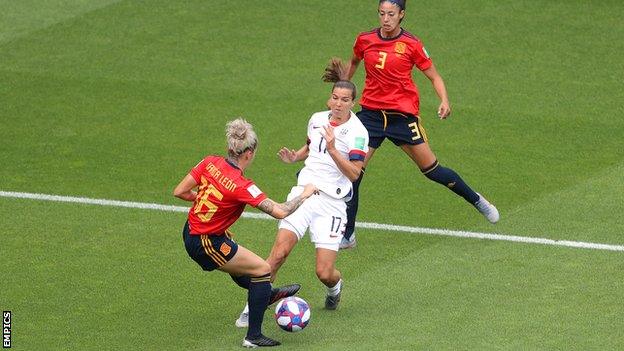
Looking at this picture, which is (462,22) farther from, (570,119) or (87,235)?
(87,235)

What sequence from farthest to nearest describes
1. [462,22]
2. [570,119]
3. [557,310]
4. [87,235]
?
1. [462,22]
2. [570,119]
3. [87,235]
4. [557,310]

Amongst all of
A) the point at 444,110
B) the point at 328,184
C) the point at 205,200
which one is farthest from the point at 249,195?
the point at 444,110

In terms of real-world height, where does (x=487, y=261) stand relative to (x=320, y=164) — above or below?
Answer: below

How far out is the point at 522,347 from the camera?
1184 cm

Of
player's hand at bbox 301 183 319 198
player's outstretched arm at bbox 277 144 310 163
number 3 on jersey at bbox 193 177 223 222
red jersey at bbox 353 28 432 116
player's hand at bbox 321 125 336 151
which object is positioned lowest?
number 3 on jersey at bbox 193 177 223 222

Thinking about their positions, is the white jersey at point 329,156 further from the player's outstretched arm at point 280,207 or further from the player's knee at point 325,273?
the player's outstretched arm at point 280,207

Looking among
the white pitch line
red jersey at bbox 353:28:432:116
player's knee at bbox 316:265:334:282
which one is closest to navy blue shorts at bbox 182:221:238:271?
player's knee at bbox 316:265:334:282

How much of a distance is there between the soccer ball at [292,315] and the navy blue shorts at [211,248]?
682 millimetres

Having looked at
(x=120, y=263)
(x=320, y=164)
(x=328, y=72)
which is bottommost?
(x=120, y=263)

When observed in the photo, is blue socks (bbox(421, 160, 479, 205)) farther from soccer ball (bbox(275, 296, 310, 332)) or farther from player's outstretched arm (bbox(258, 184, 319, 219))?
player's outstretched arm (bbox(258, 184, 319, 219))

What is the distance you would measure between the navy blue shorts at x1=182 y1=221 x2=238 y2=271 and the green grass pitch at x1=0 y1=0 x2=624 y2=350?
75 centimetres

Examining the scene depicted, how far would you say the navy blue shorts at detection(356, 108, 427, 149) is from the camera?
14969mm

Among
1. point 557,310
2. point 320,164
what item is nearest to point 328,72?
point 320,164

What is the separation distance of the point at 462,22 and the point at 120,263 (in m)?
→ 9.66
